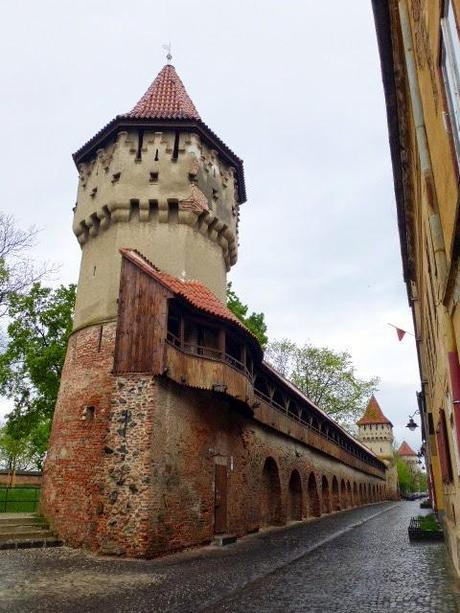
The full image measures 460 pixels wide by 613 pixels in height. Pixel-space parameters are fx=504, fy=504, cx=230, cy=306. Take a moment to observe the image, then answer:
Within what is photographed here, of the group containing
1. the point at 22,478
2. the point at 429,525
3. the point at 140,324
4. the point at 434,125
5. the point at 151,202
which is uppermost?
the point at 151,202

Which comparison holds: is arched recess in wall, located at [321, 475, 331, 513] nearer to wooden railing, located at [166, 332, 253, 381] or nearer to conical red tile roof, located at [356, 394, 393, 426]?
wooden railing, located at [166, 332, 253, 381]

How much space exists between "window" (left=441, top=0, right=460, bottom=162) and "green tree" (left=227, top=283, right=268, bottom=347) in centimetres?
2130

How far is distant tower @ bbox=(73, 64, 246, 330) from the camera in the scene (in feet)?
53.5

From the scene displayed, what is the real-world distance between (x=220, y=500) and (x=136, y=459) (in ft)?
11.5

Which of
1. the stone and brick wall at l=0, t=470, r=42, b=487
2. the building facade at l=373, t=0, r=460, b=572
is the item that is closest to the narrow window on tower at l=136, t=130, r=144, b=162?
the building facade at l=373, t=0, r=460, b=572

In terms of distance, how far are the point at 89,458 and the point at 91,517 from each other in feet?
4.78

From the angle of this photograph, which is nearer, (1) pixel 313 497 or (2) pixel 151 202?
(2) pixel 151 202

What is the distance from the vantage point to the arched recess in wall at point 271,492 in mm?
19500

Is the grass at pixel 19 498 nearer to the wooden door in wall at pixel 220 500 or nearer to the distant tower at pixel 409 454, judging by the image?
the wooden door in wall at pixel 220 500

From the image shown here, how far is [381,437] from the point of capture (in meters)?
66.4

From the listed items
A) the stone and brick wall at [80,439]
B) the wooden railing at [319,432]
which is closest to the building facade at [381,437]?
the wooden railing at [319,432]

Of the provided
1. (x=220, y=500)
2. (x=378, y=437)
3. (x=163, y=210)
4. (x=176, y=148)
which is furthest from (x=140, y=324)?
(x=378, y=437)

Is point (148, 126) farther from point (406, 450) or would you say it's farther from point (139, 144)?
point (406, 450)

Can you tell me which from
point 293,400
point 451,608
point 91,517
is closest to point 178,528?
point 91,517
